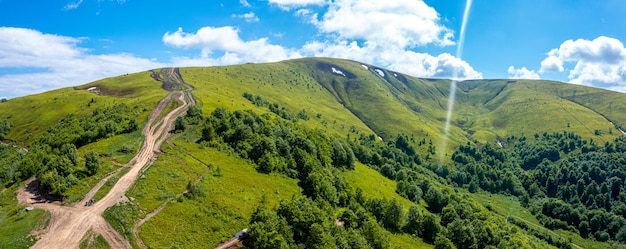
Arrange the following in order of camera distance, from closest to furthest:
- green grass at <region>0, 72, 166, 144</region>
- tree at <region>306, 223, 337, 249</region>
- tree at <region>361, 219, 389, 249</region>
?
tree at <region>306, 223, 337, 249</region>, tree at <region>361, 219, 389, 249</region>, green grass at <region>0, 72, 166, 144</region>

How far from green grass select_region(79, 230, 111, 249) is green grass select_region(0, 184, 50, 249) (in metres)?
6.46

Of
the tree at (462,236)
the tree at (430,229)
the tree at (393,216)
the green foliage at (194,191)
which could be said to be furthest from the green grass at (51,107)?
the tree at (462,236)

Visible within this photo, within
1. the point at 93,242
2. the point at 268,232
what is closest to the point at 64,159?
the point at 93,242

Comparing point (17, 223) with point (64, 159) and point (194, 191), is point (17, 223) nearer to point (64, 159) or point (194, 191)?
point (64, 159)

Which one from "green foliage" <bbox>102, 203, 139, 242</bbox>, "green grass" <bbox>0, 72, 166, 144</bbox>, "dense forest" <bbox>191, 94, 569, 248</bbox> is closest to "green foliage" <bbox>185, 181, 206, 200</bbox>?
"green foliage" <bbox>102, 203, 139, 242</bbox>

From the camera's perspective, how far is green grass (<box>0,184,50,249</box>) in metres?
46.0

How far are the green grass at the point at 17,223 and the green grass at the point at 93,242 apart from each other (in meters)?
6.46

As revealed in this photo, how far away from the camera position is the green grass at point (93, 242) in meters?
46.6

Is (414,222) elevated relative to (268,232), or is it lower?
lower

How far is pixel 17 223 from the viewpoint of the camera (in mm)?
50969

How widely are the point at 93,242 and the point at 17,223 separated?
47.5ft

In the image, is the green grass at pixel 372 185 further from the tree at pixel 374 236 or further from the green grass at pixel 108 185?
the green grass at pixel 108 185

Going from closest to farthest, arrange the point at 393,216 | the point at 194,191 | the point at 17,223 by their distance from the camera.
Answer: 1. the point at 17,223
2. the point at 194,191
3. the point at 393,216

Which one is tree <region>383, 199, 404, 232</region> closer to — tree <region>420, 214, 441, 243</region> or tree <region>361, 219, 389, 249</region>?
tree <region>420, 214, 441, 243</region>
